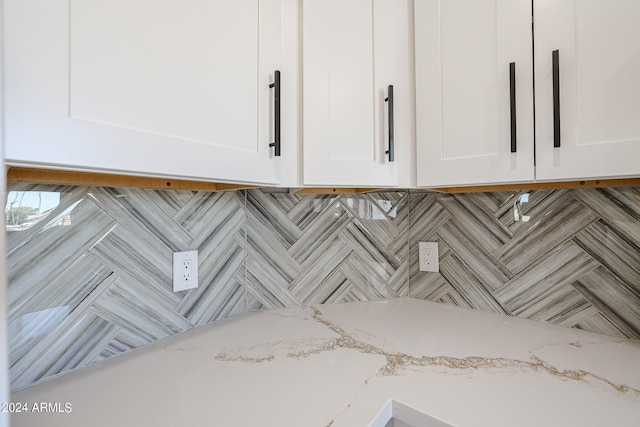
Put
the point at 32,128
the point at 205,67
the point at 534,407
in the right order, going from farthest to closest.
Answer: the point at 205,67 → the point at 534,407 → the point at 32,128

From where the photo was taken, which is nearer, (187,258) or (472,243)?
(187,258)

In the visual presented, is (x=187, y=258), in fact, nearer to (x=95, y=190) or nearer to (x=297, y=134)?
(x=95, y=190)

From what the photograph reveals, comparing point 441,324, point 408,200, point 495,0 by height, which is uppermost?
point 495,0

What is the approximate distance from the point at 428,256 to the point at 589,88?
2.63 ft

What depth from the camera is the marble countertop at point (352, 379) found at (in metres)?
0.58

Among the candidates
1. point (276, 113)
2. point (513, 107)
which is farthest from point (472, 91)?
point (276, 113)

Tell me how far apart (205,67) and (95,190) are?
43cm

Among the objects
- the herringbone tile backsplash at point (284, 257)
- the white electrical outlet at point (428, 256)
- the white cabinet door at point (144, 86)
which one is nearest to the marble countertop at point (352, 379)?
the herringbone tile backsplash at point (284, 257)

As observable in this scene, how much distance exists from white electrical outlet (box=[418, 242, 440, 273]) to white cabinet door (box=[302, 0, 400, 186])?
487mm

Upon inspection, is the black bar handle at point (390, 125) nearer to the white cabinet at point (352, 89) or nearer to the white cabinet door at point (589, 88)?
the white cabinet at point (352, 89)

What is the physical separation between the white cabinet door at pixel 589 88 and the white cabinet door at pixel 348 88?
391 mm

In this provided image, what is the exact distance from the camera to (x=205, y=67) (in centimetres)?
70

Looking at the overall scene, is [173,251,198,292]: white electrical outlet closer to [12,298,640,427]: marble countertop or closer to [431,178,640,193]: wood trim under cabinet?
[12,298,640,427]: marble countertop

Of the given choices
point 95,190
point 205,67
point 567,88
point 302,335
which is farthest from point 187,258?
point 567,88
